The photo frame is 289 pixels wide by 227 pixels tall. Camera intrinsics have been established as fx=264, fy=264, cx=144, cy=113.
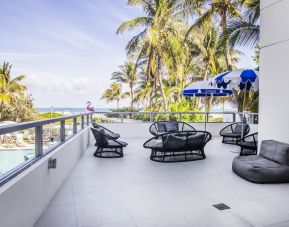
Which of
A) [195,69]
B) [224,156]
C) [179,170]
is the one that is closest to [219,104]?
[195,69]

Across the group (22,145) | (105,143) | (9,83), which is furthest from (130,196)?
(9,83)

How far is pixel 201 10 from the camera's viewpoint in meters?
13.3

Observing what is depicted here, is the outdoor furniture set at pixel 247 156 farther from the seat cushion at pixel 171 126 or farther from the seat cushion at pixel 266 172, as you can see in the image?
the seat cushion at pixel 171 126

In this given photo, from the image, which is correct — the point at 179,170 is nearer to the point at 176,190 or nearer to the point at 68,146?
the point at 176,190

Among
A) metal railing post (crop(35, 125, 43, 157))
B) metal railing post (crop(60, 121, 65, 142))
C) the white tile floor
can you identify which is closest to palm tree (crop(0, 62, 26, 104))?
metal railing post (crop(60, 121, 65, 142))

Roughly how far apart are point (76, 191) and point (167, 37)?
11.8 m

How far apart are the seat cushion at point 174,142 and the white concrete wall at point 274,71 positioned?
1617mm

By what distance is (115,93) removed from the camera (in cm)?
3572

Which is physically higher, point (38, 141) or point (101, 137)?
point (38, 141)

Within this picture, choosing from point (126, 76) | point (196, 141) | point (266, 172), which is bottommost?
point (266, 172)

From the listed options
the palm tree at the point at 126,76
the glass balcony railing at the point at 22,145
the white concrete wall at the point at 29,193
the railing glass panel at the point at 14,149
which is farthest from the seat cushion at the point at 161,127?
the palm tree at the point at 126,76

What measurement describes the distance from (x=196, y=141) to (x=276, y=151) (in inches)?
72.5

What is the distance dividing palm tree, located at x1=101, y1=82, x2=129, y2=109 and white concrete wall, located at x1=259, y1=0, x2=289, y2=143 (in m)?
29.3

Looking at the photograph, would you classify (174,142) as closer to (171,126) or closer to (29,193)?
(171,126)
